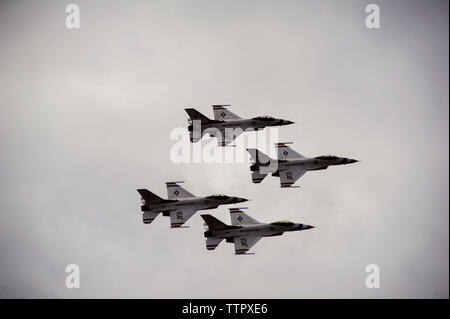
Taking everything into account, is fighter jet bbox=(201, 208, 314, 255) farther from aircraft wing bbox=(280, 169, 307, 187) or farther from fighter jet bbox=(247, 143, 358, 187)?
fighter jet bbox=(247, 143, 358, 187)

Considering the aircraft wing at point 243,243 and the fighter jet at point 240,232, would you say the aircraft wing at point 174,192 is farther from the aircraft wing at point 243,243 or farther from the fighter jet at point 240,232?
the aircraft wing at point 243,243

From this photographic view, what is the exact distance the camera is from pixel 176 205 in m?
96.4

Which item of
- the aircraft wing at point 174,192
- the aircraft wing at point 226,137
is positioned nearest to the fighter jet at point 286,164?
the aircraft wing at point 226,137

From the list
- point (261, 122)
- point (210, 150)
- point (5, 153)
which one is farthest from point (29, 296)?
point (261, 122)

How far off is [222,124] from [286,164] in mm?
9484

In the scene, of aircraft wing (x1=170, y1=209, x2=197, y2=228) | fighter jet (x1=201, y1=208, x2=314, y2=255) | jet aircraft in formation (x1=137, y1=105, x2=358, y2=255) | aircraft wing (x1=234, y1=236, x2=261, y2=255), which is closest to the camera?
fighter jet (x1=201, y1=208, x2=314, y2=255)

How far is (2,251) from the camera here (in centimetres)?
14250

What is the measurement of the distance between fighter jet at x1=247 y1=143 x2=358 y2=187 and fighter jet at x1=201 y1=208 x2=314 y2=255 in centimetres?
546

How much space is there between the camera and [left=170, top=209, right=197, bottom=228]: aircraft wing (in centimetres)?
→ 9662

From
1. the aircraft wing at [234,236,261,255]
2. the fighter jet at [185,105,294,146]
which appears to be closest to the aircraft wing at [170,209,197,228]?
the aircraft wing at [234,236,261,255]

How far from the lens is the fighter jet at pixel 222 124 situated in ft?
315

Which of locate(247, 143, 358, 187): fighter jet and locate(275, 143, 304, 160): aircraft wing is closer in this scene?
locate(247, 143, 358, 187): fighter jet
